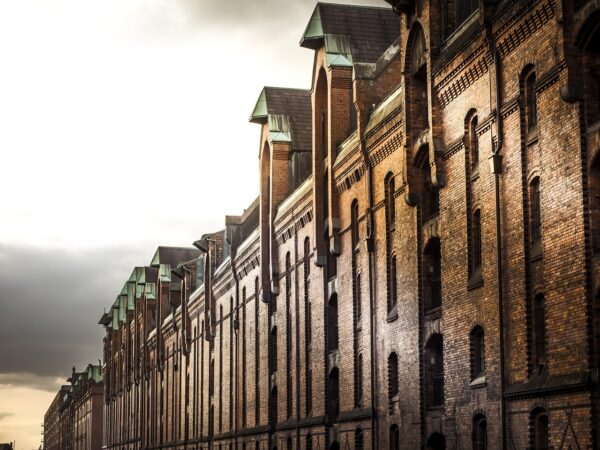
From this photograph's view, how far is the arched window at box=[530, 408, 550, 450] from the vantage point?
23391 mm

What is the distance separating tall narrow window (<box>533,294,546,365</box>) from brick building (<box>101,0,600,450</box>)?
48mm

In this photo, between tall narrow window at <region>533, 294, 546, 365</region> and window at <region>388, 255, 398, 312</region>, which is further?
window at <region>388, 255, 398, 312</region>

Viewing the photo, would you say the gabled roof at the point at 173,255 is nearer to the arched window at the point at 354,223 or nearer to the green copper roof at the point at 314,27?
the green copper roof at the point at 314,27

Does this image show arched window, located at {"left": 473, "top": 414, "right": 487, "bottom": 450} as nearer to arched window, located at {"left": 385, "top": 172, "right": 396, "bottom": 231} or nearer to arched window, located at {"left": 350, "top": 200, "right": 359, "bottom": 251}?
arched window, located at {"left": 385, "top": 172, "right": 396, "bottom": 231}

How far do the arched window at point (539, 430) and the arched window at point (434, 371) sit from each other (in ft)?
21.4

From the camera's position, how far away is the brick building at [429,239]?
22469mm

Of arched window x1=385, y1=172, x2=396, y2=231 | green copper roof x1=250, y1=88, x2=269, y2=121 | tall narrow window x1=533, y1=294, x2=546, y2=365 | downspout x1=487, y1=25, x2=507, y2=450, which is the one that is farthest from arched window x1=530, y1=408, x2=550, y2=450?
green copper roof x1=250, y1=88, x2=269, y2=121

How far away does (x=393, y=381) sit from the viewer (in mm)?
32781

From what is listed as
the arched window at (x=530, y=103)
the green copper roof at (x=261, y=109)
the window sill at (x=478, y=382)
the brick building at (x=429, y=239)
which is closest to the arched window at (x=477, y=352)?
the brick building at (x=429, y=239)

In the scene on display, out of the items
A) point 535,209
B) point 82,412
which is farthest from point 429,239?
point 82,412

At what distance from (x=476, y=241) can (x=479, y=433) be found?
13.9 ft

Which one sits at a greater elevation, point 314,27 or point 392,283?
point 314,27

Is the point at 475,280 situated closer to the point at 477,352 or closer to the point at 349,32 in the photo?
the point at 477,352

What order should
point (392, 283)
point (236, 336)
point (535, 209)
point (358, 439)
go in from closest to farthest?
point (535, 209)
point (392, 283)
point (358, 439)
point (236, 336)
